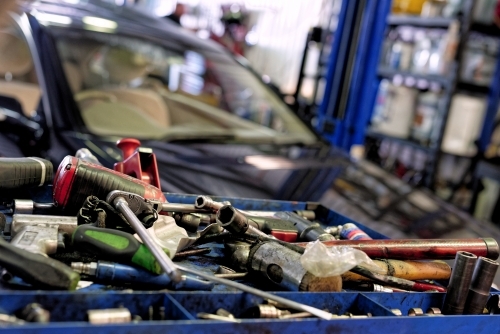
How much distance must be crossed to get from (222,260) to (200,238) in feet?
0.20

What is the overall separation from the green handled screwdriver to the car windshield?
1.08 m

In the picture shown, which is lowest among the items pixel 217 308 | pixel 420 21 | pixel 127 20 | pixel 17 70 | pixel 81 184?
pixel 217 308

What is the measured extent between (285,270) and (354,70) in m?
2.80

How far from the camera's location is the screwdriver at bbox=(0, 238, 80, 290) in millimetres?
762

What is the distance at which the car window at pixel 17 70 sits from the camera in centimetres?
204

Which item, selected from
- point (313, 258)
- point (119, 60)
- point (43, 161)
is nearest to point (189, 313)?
point (313, 258)

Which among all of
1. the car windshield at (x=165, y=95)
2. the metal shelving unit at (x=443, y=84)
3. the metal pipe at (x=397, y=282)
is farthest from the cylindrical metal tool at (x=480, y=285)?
the metal shelving unit at (x=443, y=84)

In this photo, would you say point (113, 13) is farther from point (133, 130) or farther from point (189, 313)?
point (189, 313)

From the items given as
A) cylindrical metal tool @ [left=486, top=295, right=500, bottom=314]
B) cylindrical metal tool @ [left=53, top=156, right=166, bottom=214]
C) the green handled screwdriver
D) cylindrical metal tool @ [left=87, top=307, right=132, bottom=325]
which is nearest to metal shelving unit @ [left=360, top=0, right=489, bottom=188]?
cylindrical metal tool @ [left=486, top=295, right=500, bottom=314]

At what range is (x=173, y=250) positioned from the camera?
3.21ft

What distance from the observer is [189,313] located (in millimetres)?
784

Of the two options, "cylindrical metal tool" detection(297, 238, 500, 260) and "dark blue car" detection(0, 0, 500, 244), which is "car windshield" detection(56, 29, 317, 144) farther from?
"cylindrical metal tool" detection(297, 238, 500, 260)

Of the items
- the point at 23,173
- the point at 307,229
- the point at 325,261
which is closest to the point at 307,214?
the point at 307,229

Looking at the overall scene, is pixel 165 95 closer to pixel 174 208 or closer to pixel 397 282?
pixel 174 208
